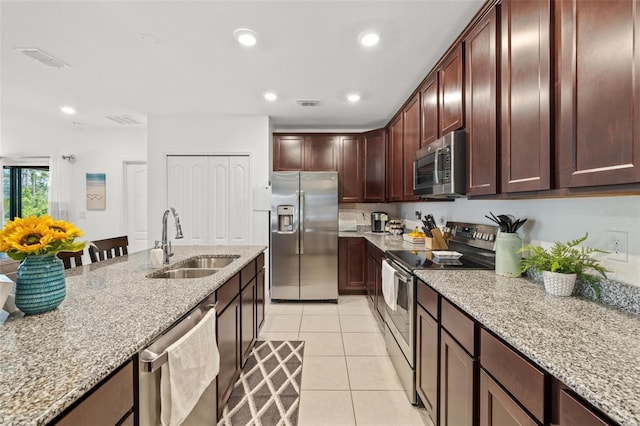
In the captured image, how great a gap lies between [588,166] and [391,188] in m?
2.78

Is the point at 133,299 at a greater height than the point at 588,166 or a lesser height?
lesser

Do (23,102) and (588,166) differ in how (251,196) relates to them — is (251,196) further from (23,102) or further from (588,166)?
(588,166)

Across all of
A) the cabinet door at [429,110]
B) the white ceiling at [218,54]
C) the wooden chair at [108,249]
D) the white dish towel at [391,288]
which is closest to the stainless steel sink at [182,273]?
the wooden chair at [108,249]

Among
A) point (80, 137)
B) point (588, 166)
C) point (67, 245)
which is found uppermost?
point (80, 137)

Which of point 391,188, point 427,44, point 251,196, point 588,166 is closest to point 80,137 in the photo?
point 251,196

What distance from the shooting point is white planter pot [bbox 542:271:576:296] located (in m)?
1.20

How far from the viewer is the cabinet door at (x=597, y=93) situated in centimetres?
85

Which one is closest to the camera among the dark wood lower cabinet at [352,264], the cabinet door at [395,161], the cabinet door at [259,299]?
the cabinet door at [259,299]

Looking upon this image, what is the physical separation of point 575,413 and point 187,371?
3.98 feet

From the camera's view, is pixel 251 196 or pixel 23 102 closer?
pixel 23 102

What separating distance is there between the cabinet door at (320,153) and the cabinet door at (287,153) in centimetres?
9

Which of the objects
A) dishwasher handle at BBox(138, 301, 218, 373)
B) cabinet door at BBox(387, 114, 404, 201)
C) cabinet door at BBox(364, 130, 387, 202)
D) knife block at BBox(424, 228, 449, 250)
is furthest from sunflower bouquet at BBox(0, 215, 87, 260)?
cabinet door at BBox(364, 130, 387, 202)

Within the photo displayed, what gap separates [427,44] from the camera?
211cm

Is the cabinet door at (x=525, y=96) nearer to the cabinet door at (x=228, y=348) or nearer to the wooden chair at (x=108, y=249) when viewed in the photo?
the cabinet door at (x=228, y=348)
